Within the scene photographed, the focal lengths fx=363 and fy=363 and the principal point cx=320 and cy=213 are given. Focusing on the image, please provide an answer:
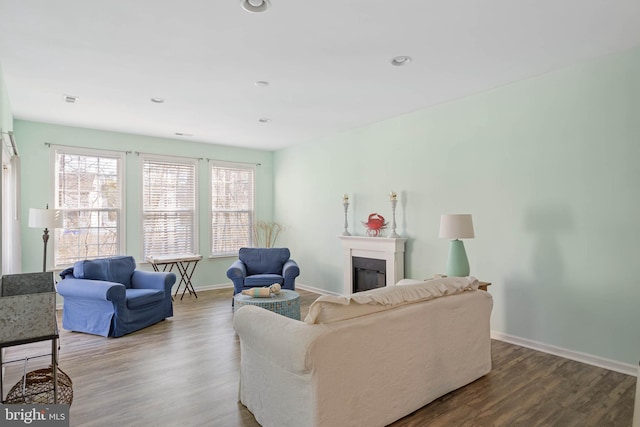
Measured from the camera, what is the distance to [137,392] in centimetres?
278

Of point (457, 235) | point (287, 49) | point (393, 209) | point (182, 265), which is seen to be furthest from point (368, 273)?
point (287, 49)

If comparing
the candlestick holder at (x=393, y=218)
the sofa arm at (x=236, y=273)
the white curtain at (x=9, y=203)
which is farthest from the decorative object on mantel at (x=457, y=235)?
the white curtain at (x=9, y=203)

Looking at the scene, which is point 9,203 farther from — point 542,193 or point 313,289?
point 542,193

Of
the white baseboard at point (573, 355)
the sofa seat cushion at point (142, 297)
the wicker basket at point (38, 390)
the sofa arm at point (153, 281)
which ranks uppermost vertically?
the sofa arm at point (153, 281)

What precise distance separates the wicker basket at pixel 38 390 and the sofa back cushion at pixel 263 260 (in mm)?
3214

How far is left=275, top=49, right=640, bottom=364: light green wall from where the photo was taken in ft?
10.2

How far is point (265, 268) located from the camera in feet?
18.6

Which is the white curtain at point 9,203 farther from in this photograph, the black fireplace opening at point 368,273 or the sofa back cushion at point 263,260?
the black fireplace opening at point 368,273

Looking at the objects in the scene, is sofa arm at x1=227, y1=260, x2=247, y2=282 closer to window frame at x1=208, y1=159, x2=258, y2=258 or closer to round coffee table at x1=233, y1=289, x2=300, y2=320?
round coffee table at x1=233, y1=289, x2=300, y2=320

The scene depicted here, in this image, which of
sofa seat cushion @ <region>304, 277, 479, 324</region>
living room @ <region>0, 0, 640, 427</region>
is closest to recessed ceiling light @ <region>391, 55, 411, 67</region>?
living room @ <region>0, 0, 640, 427</region>

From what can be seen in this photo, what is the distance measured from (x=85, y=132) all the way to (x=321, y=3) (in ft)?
15.8

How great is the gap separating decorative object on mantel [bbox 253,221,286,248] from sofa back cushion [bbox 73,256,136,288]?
2646mm

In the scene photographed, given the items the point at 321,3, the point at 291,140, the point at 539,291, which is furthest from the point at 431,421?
the point at 291,140

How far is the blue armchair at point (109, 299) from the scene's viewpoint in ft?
13.4
